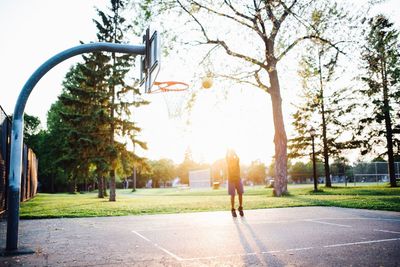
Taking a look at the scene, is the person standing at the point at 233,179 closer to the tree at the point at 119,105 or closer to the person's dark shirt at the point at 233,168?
the person's dark shirt at the point at 233,168

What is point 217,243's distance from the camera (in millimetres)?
5473

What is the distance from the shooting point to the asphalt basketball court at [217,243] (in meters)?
4.31

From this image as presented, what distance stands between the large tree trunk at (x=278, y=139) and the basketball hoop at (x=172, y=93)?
32.4 feet

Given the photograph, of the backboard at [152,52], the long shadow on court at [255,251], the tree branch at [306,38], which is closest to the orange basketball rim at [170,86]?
the backboard at [152,52]

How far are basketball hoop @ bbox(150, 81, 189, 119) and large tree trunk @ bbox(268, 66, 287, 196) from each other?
9867 millimetres

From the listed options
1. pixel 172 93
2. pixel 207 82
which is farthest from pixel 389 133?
pixel 172 93

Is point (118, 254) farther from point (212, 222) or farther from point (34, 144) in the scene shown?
point (34, 144)

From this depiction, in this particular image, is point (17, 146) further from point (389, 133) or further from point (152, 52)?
point (389, 133)

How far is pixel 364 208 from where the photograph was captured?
11.2 meters

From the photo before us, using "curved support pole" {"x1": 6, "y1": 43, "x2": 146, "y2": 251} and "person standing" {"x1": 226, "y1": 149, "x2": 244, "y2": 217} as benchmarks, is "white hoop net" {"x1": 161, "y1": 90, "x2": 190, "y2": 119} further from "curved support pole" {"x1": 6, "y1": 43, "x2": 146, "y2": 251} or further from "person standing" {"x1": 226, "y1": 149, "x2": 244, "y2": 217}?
"curved support pole" {"x1": 6, "y1": 43, "x2": 146, "y2": 251}

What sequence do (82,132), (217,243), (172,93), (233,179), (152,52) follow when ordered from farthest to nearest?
(82,132) → (172,93) → (233,179) → (152,52) → (217,243)

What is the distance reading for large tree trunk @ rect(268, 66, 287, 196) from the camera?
2047 cm

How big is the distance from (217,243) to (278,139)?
52.6 feet

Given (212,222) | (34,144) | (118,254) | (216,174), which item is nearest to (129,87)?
(212,222)
